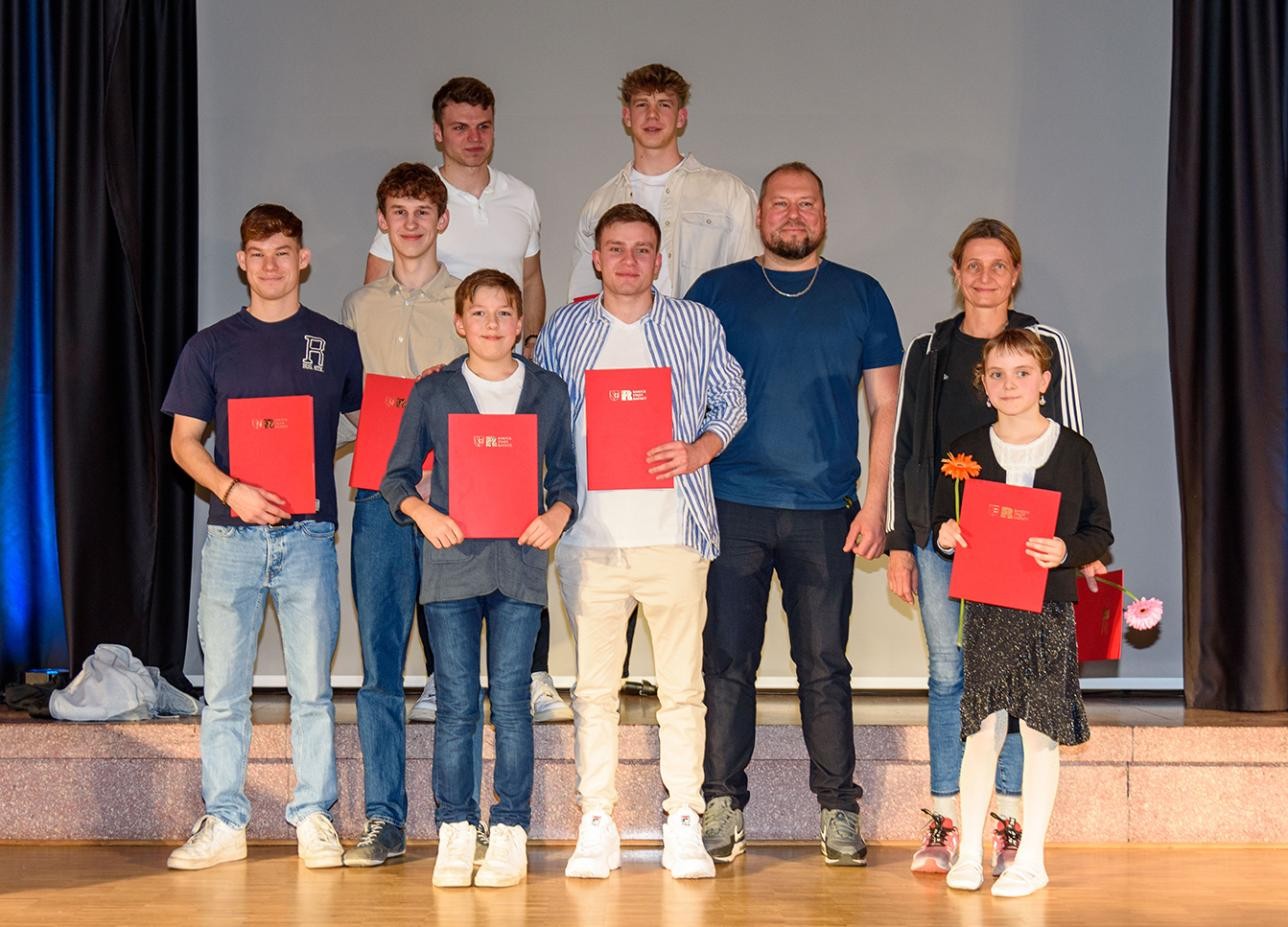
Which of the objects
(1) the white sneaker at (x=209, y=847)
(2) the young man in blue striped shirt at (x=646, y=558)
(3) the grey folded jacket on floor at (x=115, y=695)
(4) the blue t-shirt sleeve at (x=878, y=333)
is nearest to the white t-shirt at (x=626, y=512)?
(2) the young man in blue striped shirt at (x=646, y=558)

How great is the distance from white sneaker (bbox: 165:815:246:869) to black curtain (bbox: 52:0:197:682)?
4.26 ft

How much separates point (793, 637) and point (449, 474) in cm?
109

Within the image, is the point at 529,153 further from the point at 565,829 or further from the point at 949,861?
the point at 949,861

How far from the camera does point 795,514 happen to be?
3.96 metres

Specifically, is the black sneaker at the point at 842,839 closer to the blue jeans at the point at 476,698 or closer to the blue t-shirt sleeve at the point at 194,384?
the blue jeans at the point at 476,698

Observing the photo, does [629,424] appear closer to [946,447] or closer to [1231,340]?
[946,447]

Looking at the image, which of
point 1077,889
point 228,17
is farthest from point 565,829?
point 228,17

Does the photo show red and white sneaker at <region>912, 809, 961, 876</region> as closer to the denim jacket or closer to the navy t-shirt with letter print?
the denim jacket

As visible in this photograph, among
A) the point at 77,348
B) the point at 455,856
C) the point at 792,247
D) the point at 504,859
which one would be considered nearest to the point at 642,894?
the point at 504,859

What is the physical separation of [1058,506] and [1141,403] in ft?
7.38

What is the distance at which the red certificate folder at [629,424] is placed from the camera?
12.3 ft

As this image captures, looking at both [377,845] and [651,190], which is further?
[651,190]

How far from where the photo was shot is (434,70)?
5680 millimetres

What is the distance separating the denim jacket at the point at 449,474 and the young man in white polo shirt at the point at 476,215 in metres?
0.83
